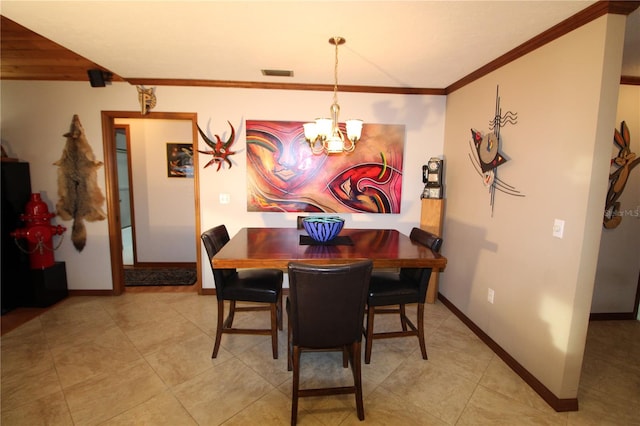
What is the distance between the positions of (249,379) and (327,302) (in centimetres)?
104

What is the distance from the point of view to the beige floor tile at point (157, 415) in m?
1.72

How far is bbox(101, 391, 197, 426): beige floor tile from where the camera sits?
1724mm

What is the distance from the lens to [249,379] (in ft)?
6.89

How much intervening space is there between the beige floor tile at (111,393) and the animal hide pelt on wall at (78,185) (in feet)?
6.46

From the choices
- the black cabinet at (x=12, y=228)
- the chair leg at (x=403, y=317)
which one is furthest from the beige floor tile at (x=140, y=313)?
the chair leg at (x=403, y=317)

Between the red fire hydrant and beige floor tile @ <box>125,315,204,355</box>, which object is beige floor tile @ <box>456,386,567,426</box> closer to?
beige floor tile @ <box>125,315,204,355</box>

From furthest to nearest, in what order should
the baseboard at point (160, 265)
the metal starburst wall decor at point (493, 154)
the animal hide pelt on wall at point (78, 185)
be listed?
1. the baseboard at point (160, 265)
2. the animal hide pelt on wall at point (78, 185)
3. the metal starburst wall decor at point (493, 154)

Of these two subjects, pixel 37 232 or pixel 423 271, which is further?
pixel 37 232

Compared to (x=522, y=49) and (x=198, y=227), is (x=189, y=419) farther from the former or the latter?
(x=522, y=49)

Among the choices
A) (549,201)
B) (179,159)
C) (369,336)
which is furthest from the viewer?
(179,159)

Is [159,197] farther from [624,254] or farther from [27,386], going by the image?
[624,254]

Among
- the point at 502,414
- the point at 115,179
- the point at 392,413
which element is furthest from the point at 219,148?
the point at 502,414

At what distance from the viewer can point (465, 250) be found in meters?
2.96

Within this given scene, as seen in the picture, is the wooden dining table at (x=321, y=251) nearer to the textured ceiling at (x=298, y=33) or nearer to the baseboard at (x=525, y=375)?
the baseboard at (x=525, y=375)
